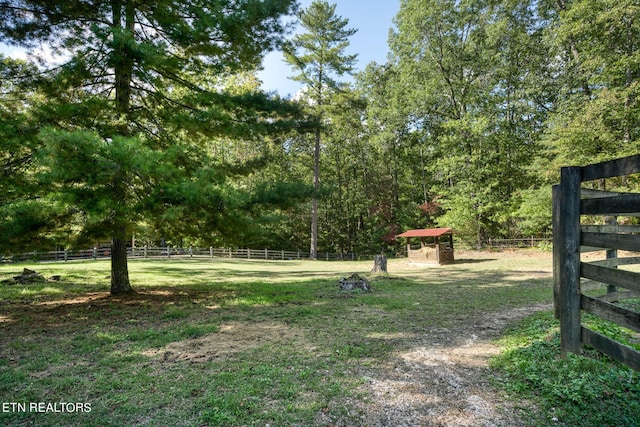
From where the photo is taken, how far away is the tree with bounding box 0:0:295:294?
546 cm

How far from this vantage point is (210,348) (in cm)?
450

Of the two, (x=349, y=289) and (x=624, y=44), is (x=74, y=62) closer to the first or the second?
(x=349, y=289)

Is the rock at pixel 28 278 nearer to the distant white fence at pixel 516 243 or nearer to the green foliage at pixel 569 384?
the green foliage at pixel 569 384

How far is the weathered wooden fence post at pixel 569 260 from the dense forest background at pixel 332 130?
506cm

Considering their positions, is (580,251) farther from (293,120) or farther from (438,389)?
(293,120)

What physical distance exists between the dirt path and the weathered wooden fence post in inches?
37.9

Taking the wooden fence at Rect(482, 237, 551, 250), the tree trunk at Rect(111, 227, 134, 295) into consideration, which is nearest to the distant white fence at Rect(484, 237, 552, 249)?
the wooden fence at Rect(482, 237, 551, 250)

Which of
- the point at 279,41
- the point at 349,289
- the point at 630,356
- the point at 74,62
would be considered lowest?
the point at 349,289

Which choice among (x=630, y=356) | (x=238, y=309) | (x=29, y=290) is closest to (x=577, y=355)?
(x=630, y=356)

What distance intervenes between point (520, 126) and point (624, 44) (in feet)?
33.2

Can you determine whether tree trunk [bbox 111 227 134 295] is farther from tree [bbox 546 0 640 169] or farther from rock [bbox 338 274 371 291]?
tree [bbox 546 0 640 169]

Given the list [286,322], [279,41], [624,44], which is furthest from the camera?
[624,44]

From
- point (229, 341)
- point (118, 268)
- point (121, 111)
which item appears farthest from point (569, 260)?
point (118, 268)

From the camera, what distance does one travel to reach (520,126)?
2678 centimetres
